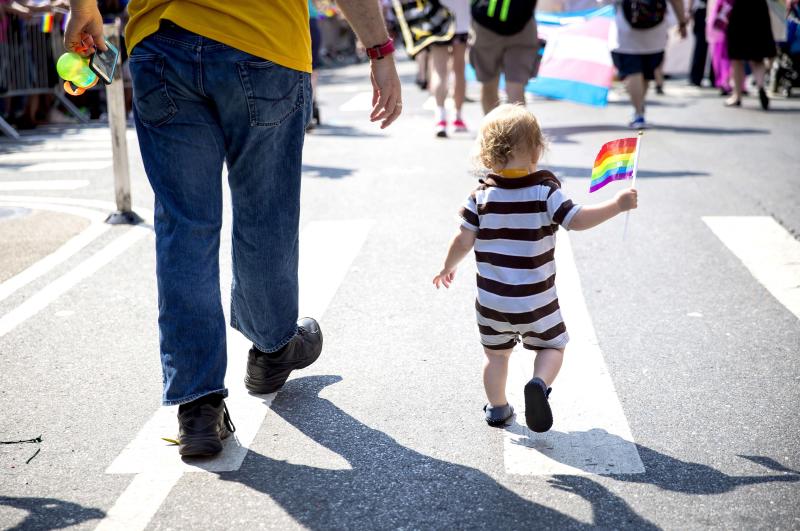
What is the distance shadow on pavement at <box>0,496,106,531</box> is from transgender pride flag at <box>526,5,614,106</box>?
10.0 meters

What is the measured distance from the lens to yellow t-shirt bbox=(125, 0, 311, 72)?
307 centimetres

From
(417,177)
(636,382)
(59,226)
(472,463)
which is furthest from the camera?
(417,177)

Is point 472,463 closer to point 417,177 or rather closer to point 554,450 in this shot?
point 554,450

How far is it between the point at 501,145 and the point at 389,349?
4.28 ft

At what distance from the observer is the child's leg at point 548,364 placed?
3324 millimetres

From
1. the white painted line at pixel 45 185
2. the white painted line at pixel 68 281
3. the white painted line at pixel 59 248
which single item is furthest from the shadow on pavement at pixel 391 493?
the white painted line at pixel 45 185

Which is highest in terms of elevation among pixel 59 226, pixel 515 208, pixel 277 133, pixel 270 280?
pixel 277 133

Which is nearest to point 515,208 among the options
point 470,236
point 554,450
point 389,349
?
point 470,236

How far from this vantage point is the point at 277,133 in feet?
10.7

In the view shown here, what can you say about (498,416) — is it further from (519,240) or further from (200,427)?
(200,427)

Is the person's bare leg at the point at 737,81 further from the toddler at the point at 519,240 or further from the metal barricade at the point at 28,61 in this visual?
the toddler at the point at 519,240

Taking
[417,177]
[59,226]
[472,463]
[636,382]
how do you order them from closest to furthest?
[472,463]
[636,382]
[59,226]
[417,177]

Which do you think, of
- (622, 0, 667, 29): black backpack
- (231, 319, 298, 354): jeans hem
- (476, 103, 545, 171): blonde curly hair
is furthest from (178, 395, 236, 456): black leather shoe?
(622, 0, 667, 29): black backpack

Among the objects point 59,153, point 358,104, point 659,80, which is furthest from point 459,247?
point 659,80
